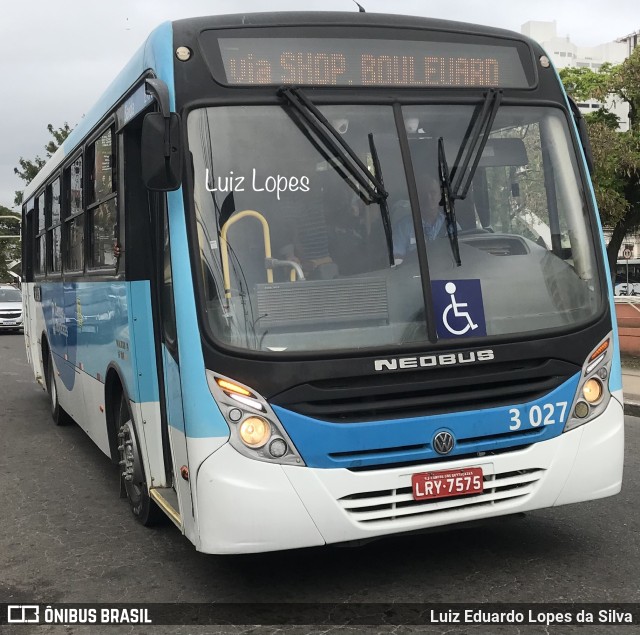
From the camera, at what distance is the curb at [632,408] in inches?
410

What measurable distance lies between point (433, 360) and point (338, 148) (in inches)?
45.2

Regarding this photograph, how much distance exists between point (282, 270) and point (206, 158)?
0.66m

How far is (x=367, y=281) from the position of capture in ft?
14.7

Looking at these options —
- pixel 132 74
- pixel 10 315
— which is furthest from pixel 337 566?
pixel 10 315

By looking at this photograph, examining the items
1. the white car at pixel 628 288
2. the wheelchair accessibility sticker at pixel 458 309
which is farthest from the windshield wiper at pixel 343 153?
the white car at pixel 628 288

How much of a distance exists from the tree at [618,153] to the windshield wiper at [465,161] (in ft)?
37.2

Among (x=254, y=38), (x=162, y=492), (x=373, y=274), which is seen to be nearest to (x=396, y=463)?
(x=373, y=274)

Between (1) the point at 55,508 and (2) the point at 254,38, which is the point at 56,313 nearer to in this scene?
(1) the point at 55,508

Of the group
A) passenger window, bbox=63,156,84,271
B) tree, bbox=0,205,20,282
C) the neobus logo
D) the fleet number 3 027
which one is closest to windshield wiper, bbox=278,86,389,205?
the neobus logo

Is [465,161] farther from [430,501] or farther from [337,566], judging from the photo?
[337,566]

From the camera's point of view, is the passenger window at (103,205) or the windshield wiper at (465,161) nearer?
the windshield wiper at (465,161)

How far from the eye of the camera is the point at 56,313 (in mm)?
9117

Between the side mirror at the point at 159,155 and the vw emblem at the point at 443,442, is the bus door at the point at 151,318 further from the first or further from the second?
the vw emblem at the point at 443,442

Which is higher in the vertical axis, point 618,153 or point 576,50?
point 576,50
